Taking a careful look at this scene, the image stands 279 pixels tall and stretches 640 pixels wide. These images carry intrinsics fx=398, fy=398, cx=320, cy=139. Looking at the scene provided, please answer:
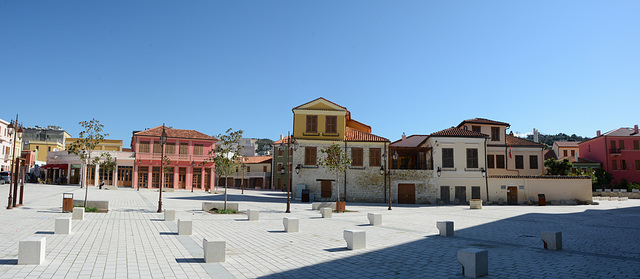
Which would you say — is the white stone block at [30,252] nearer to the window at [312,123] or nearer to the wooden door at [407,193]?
the window at [312,123]

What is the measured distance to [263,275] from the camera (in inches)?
291

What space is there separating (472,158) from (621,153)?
3472 centimetres

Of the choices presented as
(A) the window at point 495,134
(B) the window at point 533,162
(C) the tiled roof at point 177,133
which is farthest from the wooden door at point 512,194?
(C) the tiled roof at point 177,133

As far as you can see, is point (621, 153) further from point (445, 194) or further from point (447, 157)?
point (445, 194)

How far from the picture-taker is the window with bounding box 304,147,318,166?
115ft

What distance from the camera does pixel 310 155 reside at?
116 ft

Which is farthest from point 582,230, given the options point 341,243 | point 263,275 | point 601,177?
point 601,177

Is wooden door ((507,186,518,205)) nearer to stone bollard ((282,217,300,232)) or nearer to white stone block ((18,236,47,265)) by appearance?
stone bollard ((282,217,300,232))

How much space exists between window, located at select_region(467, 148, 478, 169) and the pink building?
30.3m

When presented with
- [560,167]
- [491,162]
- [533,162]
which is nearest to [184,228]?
[491,162]

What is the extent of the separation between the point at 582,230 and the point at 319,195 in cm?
2208

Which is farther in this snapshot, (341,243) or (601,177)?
(601,177)

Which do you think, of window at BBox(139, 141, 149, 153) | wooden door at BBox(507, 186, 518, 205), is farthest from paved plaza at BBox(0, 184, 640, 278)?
window at BBox(139, 141, 149, 153)

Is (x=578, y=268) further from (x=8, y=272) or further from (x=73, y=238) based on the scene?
(x=73, y=238)
